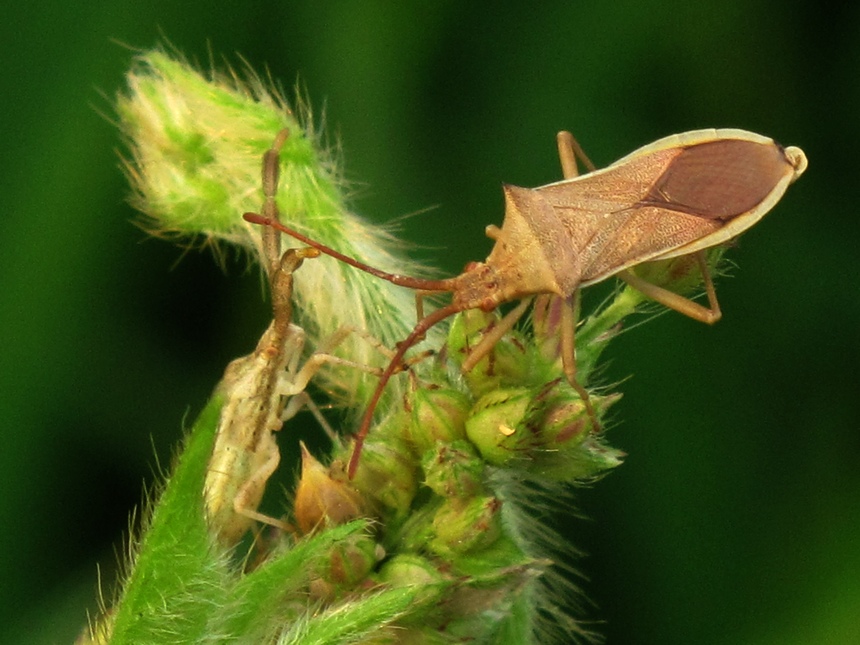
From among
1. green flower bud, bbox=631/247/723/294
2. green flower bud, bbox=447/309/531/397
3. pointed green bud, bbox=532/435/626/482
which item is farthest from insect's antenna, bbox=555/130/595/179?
pointed green bud, bbox=532/435/626/482

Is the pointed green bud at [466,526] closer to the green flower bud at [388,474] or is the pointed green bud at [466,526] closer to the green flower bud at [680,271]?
the green flower bud at [388,474]

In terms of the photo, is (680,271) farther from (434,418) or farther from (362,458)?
(362,458)

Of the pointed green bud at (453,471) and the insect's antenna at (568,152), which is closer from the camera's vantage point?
the pointed green bud at (453,471)

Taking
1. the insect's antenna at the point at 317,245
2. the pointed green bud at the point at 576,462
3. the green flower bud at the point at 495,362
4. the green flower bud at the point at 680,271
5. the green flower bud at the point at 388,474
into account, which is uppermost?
the insect's antenna at the point at 317,245

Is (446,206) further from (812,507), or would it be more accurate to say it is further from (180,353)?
(812,507)

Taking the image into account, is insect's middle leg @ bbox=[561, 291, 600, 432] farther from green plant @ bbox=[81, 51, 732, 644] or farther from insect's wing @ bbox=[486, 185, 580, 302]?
insect's wing @ bbox=[486, 185, 580, 302]

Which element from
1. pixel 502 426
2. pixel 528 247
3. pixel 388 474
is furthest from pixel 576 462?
pixel 528 247

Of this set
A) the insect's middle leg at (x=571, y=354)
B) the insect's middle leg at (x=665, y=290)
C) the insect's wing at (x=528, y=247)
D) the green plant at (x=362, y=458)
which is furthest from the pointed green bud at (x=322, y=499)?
the insect's wing at (x=528, y=247)
